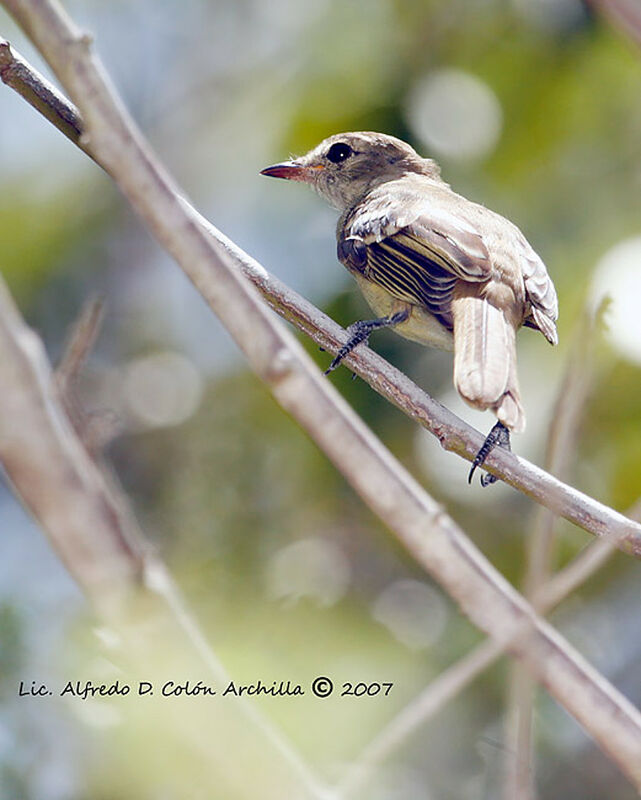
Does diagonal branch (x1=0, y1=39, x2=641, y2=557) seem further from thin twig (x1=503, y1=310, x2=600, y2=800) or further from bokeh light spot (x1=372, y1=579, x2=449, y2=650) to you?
bokeh light spot (x1=372, y1=579, x2=449, y2=650)

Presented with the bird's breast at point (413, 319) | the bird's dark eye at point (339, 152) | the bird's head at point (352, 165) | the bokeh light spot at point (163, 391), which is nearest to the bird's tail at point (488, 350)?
the bird's breast at point (413, 319)

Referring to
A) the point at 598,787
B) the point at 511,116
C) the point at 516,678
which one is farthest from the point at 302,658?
the point at 511,116

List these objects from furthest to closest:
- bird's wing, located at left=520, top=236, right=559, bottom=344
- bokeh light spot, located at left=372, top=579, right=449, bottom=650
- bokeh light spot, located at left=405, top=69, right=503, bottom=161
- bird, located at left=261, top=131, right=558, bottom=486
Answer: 1. bokeh light spot, located at left=405, top=69, right=503, bottom=161
2. bokeh light spot, located at left=372, top=579, right=449, bottom=650
3. bird's wing, located at left=520, top=236, right=559, bottom=344
4. bird, located at left=261, top=131, right=558, bottom=486

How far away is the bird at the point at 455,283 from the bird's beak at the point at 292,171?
1.32 ft

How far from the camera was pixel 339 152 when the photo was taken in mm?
4910

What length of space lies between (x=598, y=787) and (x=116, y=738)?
2.57 metres

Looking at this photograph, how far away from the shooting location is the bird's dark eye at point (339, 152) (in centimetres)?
489

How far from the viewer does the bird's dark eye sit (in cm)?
489

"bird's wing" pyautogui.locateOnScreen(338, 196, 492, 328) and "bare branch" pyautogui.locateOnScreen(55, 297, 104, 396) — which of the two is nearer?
"bare branch" pyautogui.locateOnScreen(55, 297, 104, 396)

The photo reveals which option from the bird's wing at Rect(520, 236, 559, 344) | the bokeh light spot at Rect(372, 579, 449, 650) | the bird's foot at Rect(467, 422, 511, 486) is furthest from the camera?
the bokeh light spot at Rect(372, 579, 449, 650)

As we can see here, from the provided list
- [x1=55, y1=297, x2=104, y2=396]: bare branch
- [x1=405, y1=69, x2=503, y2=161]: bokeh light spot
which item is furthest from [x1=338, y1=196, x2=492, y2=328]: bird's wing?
[x1=55, y1=297, x2=104, y2=396]: bare branch

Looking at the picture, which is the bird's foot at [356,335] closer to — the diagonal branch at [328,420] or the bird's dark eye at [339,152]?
the bird's dark eye at [339,152]

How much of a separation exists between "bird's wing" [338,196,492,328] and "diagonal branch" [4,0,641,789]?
2.25 meters

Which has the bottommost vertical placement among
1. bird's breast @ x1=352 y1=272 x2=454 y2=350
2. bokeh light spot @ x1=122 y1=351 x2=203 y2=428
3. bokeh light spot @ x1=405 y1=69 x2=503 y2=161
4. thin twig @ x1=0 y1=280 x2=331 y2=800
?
bokeh light spot @ x1=122 y1=351 x2=203 y2=428
